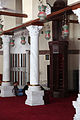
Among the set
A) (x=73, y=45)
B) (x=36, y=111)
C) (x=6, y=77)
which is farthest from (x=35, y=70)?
(x=73, y=45)

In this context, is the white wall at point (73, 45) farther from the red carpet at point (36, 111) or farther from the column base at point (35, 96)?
the column base at point (35, 96)

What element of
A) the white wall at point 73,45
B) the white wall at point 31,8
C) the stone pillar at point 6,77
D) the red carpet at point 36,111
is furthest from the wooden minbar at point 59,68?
the white wall at point 31,8

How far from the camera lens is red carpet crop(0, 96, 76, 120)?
7051 mm

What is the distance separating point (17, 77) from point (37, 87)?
18.3ft

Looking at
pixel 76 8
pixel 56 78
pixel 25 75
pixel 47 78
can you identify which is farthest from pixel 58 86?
pixel 76 8

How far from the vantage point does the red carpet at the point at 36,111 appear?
705 centimetres

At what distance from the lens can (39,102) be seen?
898cm

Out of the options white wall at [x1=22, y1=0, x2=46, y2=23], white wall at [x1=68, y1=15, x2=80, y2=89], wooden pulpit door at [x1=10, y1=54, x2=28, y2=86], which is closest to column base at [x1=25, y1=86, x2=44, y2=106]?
white wall at [x1=22, y1=0, x2=46, y2=23]

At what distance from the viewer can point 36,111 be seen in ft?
25.8

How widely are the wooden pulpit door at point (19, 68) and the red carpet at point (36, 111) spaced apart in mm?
4546

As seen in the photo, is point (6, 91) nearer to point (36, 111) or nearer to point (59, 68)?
point (59, 68)

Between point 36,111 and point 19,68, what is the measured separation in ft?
21.6

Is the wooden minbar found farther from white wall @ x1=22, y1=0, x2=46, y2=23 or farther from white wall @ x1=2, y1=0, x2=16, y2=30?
white wall @ x1=22, y1=0, x2=46, y2=23

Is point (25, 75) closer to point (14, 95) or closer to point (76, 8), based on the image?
point (14, 95)
